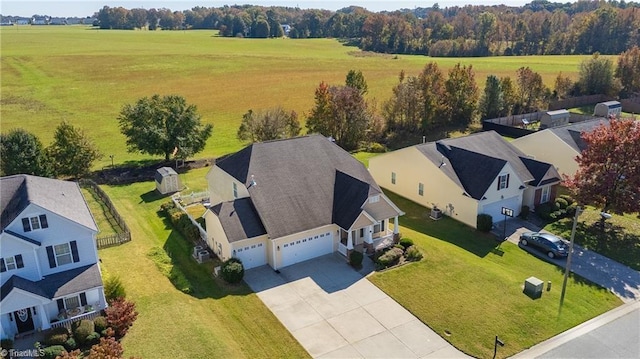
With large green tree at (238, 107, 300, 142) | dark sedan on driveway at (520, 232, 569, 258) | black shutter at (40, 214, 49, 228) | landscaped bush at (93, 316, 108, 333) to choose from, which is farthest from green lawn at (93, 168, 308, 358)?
large green tree at (238, 107, 300, 142)

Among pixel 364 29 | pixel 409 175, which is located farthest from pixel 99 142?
pixel 364 29

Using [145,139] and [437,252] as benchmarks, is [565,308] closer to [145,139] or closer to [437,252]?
[437,252]

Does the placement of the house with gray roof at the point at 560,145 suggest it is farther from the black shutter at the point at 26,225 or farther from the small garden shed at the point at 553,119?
the black shutter at the point at 26,225

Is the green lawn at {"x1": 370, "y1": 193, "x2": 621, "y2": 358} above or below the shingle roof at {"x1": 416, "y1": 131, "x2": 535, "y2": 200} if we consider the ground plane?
below

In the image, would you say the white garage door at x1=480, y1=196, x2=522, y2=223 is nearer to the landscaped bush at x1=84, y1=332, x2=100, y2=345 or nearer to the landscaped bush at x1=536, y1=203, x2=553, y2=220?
the landscaped bush at x1=536, y1=203, x2=553, y2=220

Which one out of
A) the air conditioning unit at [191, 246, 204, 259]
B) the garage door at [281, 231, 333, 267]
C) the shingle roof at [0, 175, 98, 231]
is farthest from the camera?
the air conditioning unit at [191, 246, 204, 259]

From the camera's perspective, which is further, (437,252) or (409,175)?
(409,175)
